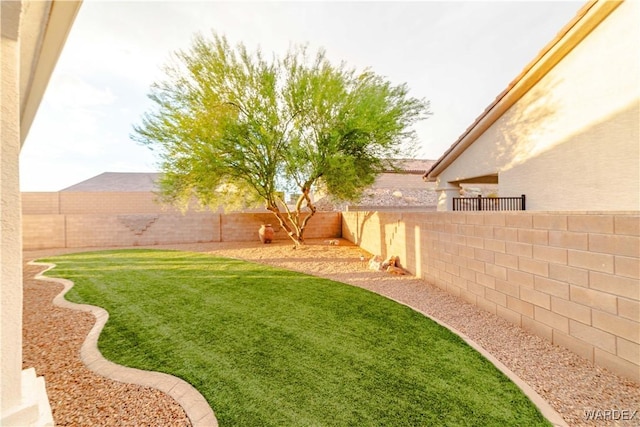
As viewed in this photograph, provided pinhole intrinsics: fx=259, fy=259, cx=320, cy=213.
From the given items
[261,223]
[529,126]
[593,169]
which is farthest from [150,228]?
[593,169]

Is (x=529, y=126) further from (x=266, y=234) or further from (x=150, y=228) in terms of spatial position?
(x=150, y=228)

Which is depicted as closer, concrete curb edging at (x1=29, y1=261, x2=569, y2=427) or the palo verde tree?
concrete curb edging at (x1=29, y1=261, x2=569, y2=427)

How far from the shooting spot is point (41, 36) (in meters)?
1.98

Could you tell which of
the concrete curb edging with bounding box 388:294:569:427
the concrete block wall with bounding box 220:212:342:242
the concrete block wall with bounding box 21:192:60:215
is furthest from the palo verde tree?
the concrete block wall with bounding box 21:192:60:215

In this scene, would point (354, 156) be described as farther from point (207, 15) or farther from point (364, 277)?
point (207, 15)

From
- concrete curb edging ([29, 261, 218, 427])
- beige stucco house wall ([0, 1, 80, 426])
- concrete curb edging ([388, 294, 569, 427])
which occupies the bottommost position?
concrete curb edging ([388, 294, 569, 427])

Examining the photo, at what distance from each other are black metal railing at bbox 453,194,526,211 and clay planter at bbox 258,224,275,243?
892 cm

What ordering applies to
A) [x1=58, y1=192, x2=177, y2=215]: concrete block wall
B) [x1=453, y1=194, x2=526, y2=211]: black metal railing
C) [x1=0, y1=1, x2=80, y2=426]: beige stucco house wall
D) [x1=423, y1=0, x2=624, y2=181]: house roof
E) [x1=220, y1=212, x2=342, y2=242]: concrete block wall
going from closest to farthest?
[x1=0, y1=1, x2=80, y2=426]: beige stucco house wall, [x1=423, y1=0, x2=624, y2=181]: house roof, [x1=453, y1=194, x2=526, y2=211]: black metal railing, [x1=220, y1=212, x2=342, y2=242]: concrete block wall, [x1=58, y1=192, x2=177, y2=215]: concrete block wall

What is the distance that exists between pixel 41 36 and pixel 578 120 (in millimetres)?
9212

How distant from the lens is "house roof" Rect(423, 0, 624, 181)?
18.4 ft

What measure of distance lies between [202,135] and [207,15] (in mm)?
3536

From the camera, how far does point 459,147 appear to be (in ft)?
32.0

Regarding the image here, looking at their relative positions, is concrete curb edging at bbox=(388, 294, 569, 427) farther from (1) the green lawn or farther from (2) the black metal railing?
(2) the black metal railing

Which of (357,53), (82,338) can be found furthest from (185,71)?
(82,338)
